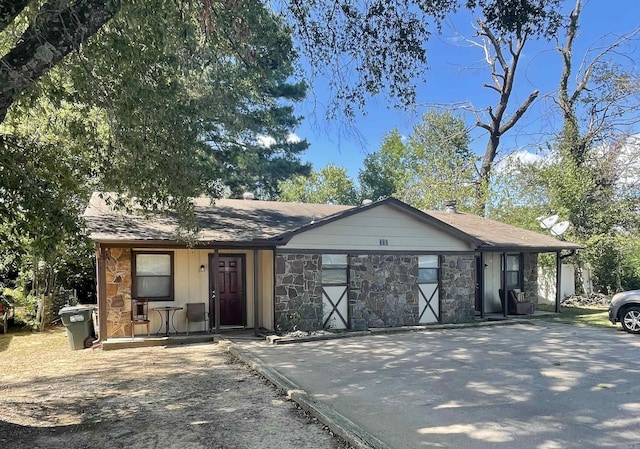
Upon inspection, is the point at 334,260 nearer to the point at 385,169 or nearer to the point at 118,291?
the point at 118,291

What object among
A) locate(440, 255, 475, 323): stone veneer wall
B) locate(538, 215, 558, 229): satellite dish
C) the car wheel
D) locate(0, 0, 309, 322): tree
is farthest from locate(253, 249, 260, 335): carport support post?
locate(538, 215, 558, 229): satellite dish

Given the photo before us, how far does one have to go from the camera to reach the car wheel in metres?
11.6

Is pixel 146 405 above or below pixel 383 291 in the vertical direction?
below

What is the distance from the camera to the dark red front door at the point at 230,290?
12133 mm

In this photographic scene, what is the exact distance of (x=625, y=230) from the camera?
20.5 metres

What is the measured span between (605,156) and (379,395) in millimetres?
21487

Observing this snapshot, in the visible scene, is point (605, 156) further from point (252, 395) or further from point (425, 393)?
point (252, 395)

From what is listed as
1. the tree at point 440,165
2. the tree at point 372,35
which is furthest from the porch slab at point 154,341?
the tree at point 440,165

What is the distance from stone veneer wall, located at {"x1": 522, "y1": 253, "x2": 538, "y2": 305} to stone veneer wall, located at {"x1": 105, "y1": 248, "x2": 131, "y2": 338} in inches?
497

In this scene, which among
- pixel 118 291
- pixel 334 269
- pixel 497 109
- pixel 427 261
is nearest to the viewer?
pixel 118 291

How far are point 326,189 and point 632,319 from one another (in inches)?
1139

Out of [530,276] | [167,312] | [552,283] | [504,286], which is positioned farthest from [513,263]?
[167,312]

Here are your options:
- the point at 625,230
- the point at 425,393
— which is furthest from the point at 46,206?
the point at 625,230

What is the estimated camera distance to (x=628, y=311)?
11.8m
